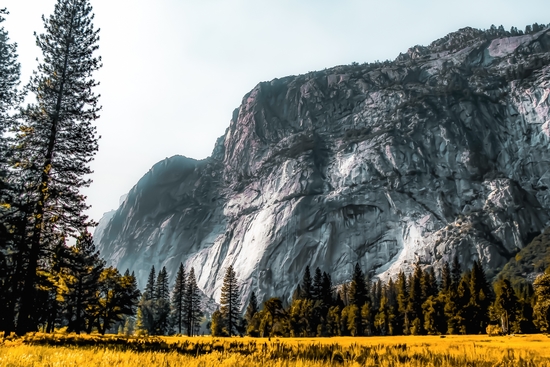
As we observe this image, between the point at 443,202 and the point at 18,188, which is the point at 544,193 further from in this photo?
the point at 18,188

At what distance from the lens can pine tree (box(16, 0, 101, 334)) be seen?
74.9 ft

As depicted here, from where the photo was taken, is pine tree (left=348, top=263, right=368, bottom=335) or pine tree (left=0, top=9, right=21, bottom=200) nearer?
pine tree (left=0, top=9, right=21, bottom=200)

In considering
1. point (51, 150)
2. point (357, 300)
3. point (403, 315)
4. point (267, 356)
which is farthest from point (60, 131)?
point (403, 315)

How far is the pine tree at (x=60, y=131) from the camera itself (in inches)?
899

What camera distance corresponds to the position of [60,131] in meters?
24.1

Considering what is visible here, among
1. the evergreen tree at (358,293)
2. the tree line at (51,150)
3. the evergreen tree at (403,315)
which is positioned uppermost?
the tree line at (51,150)

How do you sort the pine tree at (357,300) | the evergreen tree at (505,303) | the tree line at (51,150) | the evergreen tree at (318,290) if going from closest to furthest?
the tree line at (51,150), the evergreen tree at (505,303), the pine tree at (357,300), the evergreen tree at (318,290)

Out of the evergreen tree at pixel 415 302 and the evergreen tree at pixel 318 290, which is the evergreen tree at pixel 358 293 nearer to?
the evergreen tree at pixel 318 290

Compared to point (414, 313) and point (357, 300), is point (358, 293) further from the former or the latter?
point (414, 313)

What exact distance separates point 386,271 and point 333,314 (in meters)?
101

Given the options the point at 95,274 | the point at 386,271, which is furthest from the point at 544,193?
the point at 95,274

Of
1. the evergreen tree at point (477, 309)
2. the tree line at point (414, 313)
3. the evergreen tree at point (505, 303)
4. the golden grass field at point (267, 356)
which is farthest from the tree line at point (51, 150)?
the evergreen tree at point (477, 309)

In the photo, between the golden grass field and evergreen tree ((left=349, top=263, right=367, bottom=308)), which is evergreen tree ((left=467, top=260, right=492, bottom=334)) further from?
the golden grass field

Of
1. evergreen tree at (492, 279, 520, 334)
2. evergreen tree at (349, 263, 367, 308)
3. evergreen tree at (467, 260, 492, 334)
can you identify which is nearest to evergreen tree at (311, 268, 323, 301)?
evergreen tree at (349, 263, 367, 308)
